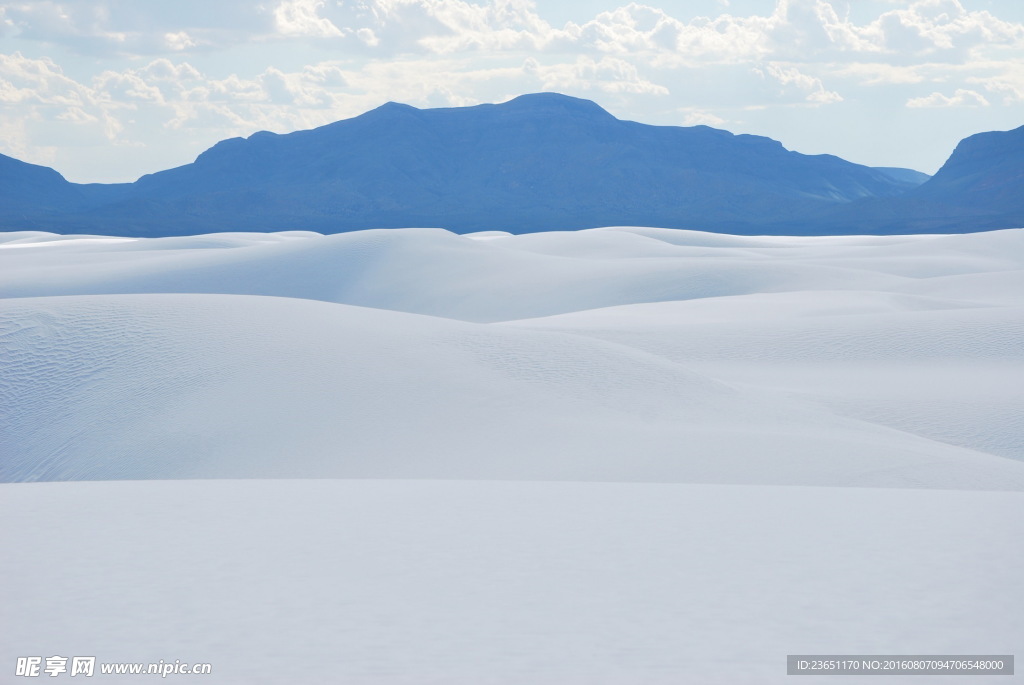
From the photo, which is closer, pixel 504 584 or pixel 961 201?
pixel 504 584

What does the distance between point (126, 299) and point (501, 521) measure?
36.8 feet

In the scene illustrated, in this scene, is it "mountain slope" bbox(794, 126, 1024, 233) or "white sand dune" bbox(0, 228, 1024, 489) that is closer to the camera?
"white sand dune" bbox(0, 228, 1024, 489)

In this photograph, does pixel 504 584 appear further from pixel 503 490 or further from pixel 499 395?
pixel 499 395

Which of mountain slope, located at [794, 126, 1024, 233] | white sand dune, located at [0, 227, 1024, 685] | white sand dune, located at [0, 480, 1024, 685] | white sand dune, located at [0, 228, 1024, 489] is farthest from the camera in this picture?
mountain slope, located at [794, 126, 1024, 233]

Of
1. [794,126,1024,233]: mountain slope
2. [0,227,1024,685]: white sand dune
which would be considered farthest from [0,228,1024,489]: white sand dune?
[794,126,1024,233]: mountain slope

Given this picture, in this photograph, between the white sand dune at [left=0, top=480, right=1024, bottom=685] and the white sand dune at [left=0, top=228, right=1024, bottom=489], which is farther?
the white sand dune at [left=0, top=228, right=1024, bottom=489]

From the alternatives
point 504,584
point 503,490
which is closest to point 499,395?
point 503,490

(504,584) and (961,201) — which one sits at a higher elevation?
(961,201)

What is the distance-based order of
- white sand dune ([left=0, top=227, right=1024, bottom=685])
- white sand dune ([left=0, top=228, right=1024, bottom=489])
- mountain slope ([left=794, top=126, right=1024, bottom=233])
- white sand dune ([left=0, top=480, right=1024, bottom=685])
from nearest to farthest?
1. white sand dune ([left=0, top=480, right=1024, bottom=685])
2. white sand dune ([left=0, top=227, right=1024, bottom=685])
3. white sand dune ([left=0, top=228, right=1024, bottom=489])
4. mountain slope ([left=794, top=126, right=1024, bottom=233])

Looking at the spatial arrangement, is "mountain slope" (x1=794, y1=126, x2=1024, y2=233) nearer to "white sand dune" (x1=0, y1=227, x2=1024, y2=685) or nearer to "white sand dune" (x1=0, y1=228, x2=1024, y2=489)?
"white sand dune" (x1=0, y1=228, x2=1024, y2=489)

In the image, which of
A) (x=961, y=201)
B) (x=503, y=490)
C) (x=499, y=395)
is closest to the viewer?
(x=503, y=490)

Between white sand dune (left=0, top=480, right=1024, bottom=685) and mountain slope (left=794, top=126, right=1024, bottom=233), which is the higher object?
mountain slope (left=794, top=126, right=1024, bottom=233)

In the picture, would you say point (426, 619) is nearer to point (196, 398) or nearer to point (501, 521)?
point (501, 521)

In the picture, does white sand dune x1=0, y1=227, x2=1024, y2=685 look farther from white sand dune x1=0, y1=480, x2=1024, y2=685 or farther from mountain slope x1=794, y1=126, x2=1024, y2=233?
mountain slope x1=794, y1=126, x2=1024, y2=233
